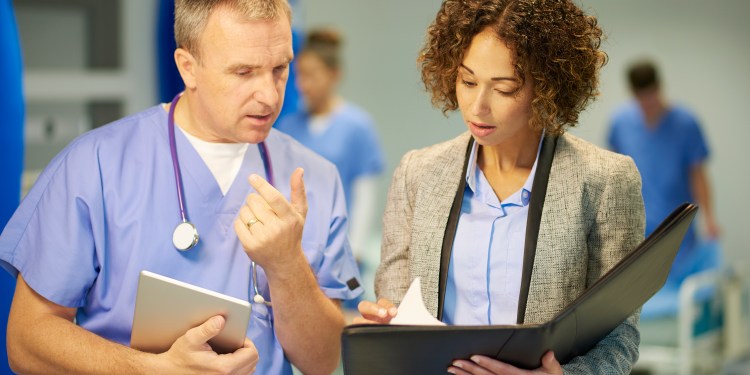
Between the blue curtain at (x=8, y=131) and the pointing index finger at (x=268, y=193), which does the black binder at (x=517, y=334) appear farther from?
the blue curtain at (x=8, y=131)

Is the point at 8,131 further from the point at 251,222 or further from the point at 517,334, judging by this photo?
the point at 517,334

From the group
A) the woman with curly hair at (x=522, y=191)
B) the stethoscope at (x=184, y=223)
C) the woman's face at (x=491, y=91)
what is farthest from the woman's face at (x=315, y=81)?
the woman's face at (x=491, y=91)

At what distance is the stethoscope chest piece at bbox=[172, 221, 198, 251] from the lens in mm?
1462

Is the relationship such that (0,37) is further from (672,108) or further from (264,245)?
(672,108)

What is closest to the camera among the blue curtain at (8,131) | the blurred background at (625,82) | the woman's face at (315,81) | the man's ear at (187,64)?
the man's ear at (187,64)

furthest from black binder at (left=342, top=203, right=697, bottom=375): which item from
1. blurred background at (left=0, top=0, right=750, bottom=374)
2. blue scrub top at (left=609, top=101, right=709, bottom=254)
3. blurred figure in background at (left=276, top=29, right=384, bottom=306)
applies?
blue scrub top at (left=609, top=101, right=709, bottom=254)

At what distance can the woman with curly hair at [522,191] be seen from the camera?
4.41ft

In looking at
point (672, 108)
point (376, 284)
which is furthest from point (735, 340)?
point (376, 284)

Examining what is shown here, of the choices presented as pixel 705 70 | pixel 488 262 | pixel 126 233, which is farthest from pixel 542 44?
pixel 705 70

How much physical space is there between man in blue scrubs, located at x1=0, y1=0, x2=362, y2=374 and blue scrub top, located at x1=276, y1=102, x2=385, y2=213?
2530 millimetres

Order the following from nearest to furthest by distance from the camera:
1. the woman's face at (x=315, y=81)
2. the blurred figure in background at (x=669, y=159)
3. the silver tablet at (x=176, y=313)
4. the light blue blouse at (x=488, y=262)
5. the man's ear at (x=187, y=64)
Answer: the silver tablet at (x=176, y=313) → the light blue blouse at (x=488, y=262) → the man's ear at (x=187, y=64) → the woman's face at (x=315, y=81) → the blurred figure in background at (x=669, y=159)

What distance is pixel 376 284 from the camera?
5.14ft

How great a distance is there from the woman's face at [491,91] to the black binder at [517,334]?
29cm

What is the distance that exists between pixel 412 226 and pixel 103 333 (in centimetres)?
55
